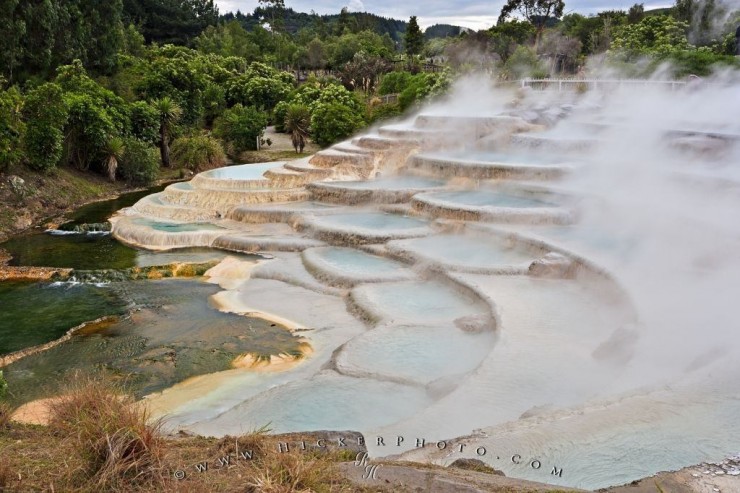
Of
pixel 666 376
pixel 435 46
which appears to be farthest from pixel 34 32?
pixel 435 46

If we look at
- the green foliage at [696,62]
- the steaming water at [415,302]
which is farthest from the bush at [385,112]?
the steaming water at [415,302]

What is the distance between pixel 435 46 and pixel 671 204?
54860 millimetres

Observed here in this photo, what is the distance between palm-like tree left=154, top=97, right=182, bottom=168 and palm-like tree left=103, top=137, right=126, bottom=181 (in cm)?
309

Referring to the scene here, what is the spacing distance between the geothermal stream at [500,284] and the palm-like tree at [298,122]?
27.5 ft

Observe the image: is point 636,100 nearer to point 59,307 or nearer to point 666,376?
point 666,376

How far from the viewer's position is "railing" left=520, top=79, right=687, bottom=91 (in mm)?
23750

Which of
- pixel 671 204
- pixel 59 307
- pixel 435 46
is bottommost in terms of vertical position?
pixel 59 307

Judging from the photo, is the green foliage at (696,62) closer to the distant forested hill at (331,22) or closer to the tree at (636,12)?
the tree at (636,12)

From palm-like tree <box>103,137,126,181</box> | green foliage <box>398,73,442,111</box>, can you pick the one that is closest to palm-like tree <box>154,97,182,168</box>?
palm-like tree <box>103,137,126,181</box>

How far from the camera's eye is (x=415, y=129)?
78.1 ft

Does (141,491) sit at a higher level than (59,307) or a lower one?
higher

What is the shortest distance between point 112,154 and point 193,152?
418 centimetres

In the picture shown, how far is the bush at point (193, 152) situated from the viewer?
28.2 metres

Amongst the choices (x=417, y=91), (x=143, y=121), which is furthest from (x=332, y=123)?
(x=143, y=121)
